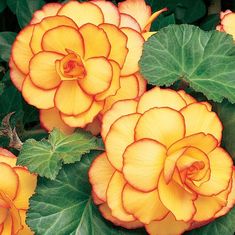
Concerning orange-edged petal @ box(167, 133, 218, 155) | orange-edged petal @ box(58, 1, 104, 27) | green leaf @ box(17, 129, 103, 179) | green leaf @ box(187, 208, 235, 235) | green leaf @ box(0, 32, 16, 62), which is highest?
orange-edged petal @ box(58, 1, 104, 27)

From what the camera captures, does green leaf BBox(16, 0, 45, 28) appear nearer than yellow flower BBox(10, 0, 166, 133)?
No

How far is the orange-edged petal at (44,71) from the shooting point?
33.8 inches

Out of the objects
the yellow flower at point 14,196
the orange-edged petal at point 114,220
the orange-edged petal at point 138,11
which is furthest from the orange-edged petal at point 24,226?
the orange-edged petal at point 138,11

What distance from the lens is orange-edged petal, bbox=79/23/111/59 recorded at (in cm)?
85

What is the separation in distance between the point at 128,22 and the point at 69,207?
Answer: 267 millimetres

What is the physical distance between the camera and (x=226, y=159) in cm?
79

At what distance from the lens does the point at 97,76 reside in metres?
0.85

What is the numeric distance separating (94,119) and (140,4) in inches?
7.6

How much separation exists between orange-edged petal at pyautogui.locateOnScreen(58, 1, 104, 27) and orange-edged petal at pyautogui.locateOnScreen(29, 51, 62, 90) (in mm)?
63

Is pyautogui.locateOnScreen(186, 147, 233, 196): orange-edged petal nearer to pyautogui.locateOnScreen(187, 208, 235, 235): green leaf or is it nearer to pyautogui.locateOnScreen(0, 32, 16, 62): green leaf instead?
pyautogui.locateOnScreen(187, 208, 235, 235): green leaf

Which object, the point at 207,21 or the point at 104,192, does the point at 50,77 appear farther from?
the point at 207,21

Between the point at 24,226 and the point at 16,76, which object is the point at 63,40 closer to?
the point at 16,76

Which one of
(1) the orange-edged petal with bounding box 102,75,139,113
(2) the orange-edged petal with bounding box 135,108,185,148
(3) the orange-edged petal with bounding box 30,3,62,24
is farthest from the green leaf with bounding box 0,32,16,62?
(2) the orange-edged petal with bounding box 135,108,185,148

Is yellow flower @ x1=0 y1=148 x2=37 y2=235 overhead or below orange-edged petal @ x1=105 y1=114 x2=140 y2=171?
below
